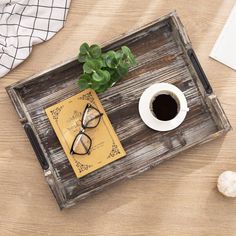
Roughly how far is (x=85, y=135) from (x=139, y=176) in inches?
6.1

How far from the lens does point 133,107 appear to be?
1087mm

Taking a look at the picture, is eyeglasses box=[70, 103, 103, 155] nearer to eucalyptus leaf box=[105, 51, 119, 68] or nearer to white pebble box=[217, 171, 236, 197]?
eucalyptus leaf box=[105, 51, 119, 68]

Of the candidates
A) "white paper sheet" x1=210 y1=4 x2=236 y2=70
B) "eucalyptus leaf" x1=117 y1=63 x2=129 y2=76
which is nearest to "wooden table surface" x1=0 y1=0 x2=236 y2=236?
"white paper sheet" x1=210 y1=4 x2=236 y2=70

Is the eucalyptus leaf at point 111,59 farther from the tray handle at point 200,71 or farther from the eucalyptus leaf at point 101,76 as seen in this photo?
the tray handle at point 200,71

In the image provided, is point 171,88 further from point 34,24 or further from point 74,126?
point 34,24

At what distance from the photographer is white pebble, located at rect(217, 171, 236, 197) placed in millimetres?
1064

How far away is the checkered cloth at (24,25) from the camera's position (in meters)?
1.10

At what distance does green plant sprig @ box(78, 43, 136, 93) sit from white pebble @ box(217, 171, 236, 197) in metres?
0.32

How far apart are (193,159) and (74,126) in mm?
282

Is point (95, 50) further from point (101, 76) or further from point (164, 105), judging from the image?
point (164, 105)

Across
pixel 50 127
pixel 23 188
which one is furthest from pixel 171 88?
pixel 23 188

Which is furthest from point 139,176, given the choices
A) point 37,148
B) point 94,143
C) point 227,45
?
point 227,45

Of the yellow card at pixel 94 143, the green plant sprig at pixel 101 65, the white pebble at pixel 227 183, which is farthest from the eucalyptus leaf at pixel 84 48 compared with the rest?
the white pebble at pixel 227 183

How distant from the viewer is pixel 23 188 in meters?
1.11
